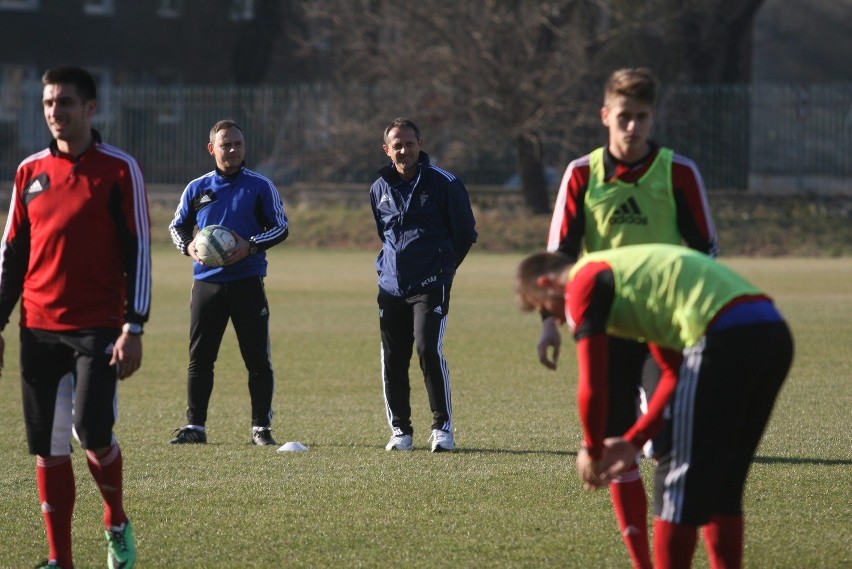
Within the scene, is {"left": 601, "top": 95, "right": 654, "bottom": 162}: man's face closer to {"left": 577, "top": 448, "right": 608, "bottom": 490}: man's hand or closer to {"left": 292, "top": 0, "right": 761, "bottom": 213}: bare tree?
{"left": 577, "top": 448, "right": 608, "bottom": 490}: man's hand

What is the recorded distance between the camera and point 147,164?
124ft

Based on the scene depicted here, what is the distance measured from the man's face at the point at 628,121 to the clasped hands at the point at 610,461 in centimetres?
153

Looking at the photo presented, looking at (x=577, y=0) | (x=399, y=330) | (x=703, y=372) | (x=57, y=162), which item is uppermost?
(x=577, y=0)

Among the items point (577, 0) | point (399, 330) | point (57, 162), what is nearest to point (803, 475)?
point (399, 330)

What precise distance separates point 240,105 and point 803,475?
97.4ft

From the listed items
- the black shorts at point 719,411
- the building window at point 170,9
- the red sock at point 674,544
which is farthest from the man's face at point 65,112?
the building window at point 170,9

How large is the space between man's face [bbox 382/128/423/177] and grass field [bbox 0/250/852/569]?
1.95m

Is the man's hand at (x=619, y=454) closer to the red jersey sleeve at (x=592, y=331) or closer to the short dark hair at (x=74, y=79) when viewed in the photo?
the red jersey sleeve at (x=592, y=331)

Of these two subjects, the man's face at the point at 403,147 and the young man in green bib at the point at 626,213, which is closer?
the young man in green bib at the point at 626,213

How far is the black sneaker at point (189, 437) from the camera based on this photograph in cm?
934

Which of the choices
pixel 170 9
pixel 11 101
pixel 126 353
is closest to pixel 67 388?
pixel 126 353

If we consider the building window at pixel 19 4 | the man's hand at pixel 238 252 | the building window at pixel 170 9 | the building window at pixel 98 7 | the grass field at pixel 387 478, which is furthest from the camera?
the building window at pixel 170 9

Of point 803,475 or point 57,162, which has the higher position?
point 57,162

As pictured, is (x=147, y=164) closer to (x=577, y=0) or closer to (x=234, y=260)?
(x=577, y=0)
